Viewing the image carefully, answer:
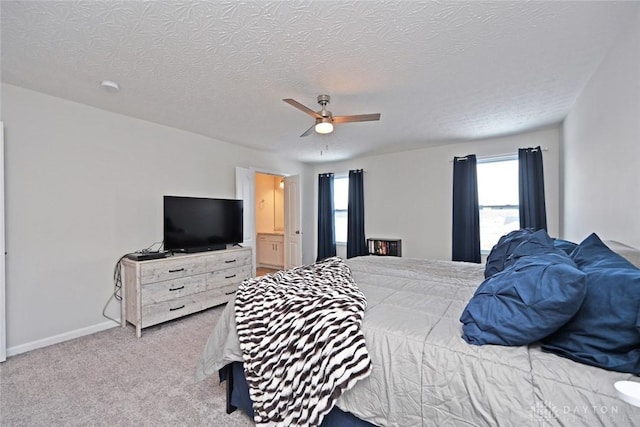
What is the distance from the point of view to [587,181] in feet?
8.58

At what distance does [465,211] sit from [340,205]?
2552 mm

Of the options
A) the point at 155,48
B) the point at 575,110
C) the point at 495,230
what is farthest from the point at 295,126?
the point at 495,230

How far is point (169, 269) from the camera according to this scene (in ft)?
10.6

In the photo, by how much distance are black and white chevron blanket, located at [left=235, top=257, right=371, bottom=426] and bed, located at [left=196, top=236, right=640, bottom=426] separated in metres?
0.10

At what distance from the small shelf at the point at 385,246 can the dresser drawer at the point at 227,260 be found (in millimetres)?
2390

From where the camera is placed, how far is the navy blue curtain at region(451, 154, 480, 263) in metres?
4.44

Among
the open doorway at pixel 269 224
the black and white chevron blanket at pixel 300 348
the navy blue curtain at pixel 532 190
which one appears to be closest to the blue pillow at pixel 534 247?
the black and white chevron blanket at pixel 300 348

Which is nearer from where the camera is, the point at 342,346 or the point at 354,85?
the point at 342,346

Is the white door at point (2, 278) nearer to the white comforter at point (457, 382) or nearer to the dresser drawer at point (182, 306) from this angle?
the dresser drawer at point (182, 306)

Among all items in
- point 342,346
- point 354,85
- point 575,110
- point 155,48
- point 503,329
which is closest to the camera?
point 503,329

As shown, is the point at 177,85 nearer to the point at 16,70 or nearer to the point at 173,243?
the point at 16,70

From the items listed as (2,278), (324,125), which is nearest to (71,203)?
(2,278)

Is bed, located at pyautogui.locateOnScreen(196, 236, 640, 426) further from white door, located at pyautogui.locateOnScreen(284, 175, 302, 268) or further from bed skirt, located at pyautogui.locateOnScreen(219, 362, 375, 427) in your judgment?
white door, located at pyautogui.locateOnScreen(284, 175, 302, 268)

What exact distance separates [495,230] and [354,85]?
349cm
